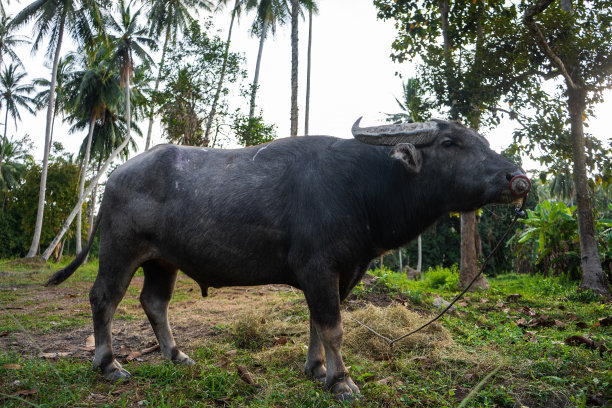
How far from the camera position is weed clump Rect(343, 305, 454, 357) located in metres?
→ 3.83

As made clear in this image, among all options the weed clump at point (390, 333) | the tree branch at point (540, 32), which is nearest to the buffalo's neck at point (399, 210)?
the weed clump at point (390, 333)

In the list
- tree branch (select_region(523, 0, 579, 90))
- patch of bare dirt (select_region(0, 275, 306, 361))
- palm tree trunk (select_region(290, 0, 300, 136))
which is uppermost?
palm tree trunk (select_region(290, 0, 300, 136))

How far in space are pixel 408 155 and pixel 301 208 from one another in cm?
87

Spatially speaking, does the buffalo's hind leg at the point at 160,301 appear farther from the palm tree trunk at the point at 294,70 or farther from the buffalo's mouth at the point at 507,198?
the palm tree trunk at the point at 294,70

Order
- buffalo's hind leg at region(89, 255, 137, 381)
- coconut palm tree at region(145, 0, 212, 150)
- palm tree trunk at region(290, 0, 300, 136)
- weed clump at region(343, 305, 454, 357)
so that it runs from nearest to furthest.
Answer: buffalo's hind leg at region(89, 255, 137, 381) < weed clump at region(343, 305, 454, 357) < palm tree trunk at region(290, 0, 300, 136) < coconut palm tree at region(145, 0, 212, 150)

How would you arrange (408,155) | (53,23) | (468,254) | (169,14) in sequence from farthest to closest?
(169,14), (53,23), (468,254), (408,155)

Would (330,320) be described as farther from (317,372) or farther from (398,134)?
(398,134)

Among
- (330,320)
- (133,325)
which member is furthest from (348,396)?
(133,325)

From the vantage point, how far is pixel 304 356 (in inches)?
146

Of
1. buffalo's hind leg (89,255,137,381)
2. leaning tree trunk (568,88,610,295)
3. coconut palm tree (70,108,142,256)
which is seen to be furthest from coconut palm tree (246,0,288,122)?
buffalo's hind leg (89,255,137,381)

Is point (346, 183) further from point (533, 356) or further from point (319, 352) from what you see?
point (533, 356)

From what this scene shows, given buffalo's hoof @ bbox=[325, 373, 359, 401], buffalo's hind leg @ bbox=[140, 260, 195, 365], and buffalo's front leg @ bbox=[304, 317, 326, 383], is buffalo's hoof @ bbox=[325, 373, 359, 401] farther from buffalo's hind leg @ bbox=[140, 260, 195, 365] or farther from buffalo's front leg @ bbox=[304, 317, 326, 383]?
buffalo's hind leg @ bbox=[140, 260, 195, 365]

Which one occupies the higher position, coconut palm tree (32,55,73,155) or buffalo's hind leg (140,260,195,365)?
coconut palm tree (32,55,73,155)

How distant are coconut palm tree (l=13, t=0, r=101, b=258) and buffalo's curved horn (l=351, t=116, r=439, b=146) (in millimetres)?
21070
